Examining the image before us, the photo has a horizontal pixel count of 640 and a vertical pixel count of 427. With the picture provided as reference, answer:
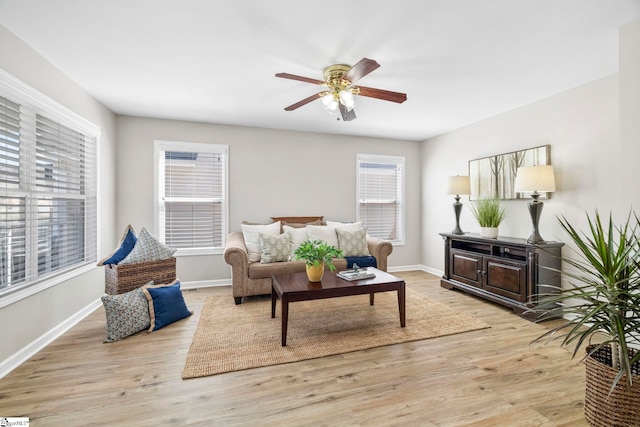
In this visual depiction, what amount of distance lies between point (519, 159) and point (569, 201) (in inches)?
30.0

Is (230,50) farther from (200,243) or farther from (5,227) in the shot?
(200,243)

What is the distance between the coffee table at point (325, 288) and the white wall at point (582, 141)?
1858 mm

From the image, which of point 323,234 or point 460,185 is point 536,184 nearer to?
point 460,185

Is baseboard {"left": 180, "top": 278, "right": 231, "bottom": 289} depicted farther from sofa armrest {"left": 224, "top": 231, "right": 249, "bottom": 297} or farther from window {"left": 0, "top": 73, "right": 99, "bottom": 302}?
window {"left": 0, "top": 73, "right": 99, "bottom": 302}

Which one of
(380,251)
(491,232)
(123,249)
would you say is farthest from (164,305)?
(491,232)

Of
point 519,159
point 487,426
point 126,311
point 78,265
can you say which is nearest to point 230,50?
point 126,311

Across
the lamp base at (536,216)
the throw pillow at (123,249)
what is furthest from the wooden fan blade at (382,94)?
the throw pillow at (123,249)

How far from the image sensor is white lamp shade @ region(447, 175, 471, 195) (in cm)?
424

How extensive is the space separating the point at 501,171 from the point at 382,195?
199 cm

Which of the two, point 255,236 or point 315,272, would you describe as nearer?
point 315,272

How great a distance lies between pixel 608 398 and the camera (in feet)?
5.00

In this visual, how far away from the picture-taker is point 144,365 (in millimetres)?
2223

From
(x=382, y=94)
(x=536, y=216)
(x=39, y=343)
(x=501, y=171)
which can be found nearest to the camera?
(x=39, y=343)

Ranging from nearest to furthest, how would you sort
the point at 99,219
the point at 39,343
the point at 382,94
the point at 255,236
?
the point at 39,343 → the point at 382,94 → the point at 99,219 → the point at 255,236
